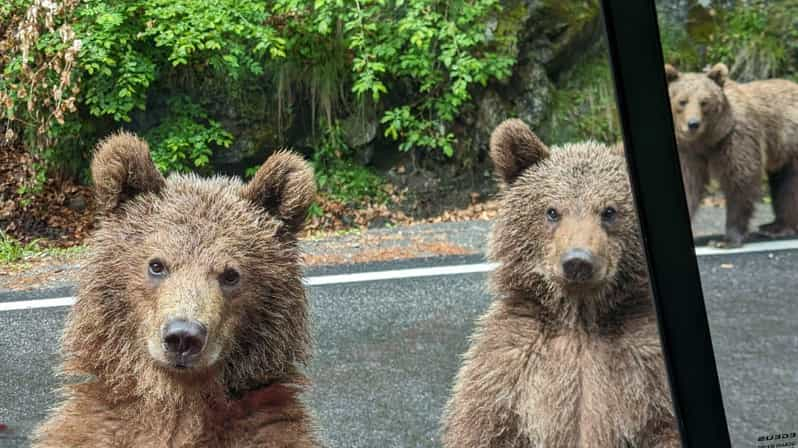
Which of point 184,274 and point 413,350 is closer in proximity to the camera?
point 184,274

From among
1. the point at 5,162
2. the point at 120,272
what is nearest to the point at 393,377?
the point at 120,272

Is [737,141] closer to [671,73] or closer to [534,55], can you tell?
[671,73]

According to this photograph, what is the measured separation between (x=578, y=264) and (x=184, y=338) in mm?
933

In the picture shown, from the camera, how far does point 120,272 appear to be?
5.56 ft

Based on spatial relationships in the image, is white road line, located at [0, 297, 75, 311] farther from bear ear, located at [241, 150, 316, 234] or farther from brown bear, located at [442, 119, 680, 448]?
brown bear, located at [442, 119, 680, 448]

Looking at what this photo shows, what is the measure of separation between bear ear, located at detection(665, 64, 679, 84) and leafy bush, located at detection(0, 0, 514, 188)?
399 millimetres

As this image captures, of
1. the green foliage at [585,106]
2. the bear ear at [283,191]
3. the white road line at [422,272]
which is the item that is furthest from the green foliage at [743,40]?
the bear ear at [283,191]

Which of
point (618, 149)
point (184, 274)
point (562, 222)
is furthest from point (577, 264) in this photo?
point (184, 274)

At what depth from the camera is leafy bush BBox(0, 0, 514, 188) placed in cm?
173

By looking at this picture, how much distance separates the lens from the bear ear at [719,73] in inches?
80.5

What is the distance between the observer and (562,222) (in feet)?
6.35

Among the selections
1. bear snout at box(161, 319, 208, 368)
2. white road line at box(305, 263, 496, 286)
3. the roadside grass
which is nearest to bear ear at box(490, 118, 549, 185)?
white road line at box(305, 263, 496, 286)

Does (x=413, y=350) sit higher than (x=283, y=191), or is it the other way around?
(x=283, y=191)

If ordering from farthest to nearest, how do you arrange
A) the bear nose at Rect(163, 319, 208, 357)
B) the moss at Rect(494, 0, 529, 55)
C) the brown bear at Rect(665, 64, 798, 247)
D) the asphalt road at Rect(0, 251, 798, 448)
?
the brown bear at Rect(665, 64, 798, 247)
the moss at Rect(494, 0, 529, 55)
the asphalt road at Rect(0, 251, 798, 448)
the bear nose at Rect(163, 319, 208, 357)
